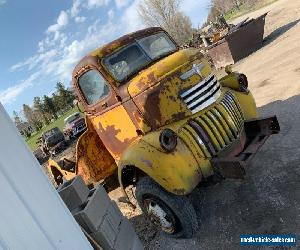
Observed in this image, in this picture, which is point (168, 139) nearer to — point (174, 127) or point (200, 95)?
point (174, 127)

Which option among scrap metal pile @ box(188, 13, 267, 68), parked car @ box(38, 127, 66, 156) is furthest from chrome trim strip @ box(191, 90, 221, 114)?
parked car @ box(38, 127, 66, 156)

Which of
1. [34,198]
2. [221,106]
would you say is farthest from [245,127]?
[34,198]

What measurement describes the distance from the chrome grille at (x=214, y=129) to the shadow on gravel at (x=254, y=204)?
799 millimetres

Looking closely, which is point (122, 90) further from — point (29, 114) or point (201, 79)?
point (29, 114)

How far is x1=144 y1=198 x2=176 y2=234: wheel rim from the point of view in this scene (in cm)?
495

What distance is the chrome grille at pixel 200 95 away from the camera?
5239 millimetres

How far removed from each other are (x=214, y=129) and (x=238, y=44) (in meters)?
10.9

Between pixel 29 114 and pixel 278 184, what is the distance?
95.4m

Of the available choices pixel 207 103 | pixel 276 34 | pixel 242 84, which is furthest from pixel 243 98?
pixel 276 34

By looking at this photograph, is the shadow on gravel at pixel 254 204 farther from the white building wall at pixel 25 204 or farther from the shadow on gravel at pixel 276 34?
the shadow on gravel at pixel 276 34

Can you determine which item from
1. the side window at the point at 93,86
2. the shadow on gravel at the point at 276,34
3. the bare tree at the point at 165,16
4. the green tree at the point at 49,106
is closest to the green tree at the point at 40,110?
the green tree at the point at 49,106

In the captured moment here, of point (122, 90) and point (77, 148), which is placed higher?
point (122, 90)

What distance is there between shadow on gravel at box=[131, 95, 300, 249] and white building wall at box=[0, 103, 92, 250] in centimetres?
190

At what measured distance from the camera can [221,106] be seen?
5410 millimetres
